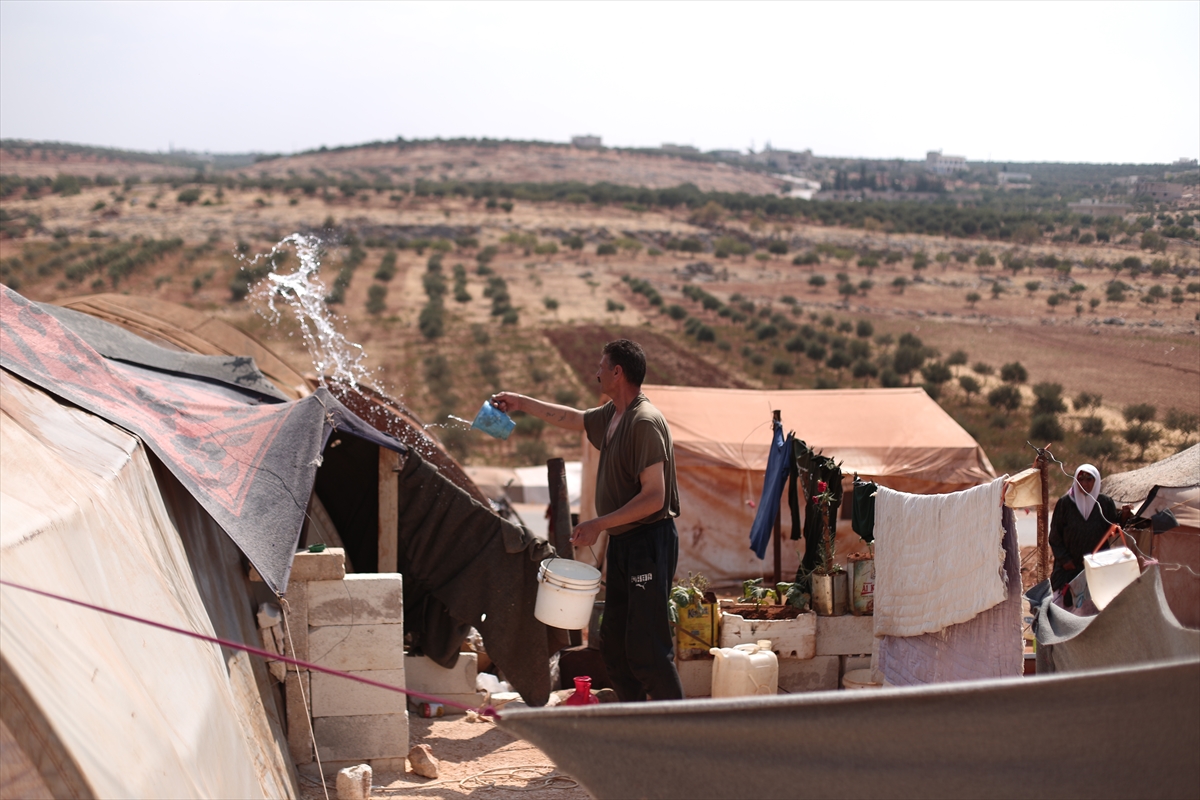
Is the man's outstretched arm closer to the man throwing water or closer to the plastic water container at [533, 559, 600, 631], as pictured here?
the man throwing water

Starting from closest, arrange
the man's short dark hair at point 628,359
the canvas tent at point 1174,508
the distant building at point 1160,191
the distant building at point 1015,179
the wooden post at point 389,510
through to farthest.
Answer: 1. the man's short dark hair at point 628,359
2. the wooden post at point 389,510
3. the canvas tent at point 1174,508
4. the distant building at point 1160,191
5. the distant building at point 1015,179

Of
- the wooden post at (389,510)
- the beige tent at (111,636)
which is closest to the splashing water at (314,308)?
the wooden post at (389,510)

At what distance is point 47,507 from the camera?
11.0 feet

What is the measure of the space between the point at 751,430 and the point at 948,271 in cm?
3703

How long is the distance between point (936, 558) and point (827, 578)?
1.13 meters

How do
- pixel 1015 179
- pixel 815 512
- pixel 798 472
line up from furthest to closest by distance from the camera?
pixel 1015 179 < pixel 798 472 < pixel 815 512

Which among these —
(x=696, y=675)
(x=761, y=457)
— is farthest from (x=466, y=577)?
(x=761, y=457)

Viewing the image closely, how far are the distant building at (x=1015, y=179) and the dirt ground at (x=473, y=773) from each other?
4677cm

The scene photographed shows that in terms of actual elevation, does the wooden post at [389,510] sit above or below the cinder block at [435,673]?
above

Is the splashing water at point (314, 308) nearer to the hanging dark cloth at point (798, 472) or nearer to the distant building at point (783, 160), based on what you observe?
the hanging dark cloth at point (798, 472)

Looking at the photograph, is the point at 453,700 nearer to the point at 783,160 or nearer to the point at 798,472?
the point at 798,472

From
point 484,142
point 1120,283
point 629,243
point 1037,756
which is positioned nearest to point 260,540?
point 1037,756

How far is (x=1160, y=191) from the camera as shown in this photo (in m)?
19.9

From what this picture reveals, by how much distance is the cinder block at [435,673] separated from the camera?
6.54m
